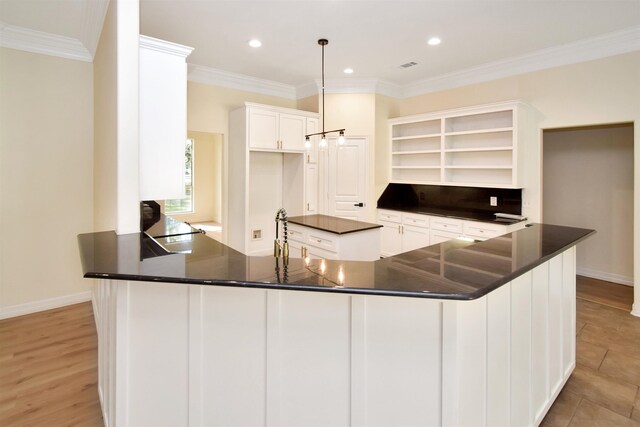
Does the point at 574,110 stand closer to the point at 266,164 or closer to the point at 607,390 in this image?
the point at 607,390

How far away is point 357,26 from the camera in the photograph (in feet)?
11.7

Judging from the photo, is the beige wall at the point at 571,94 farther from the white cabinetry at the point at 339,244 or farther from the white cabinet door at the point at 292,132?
the white cabinet door at the point at 292,132

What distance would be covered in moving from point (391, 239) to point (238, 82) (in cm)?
343

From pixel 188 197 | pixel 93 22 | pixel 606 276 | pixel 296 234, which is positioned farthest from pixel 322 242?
pixel 188 197

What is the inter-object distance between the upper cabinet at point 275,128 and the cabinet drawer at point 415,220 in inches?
76.2

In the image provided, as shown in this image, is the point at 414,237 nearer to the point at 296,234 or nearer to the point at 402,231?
the point at 402,231

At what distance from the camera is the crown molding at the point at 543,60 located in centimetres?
371

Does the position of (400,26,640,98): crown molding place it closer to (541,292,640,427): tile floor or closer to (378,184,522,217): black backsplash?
(378,184,522,217): black backsplash

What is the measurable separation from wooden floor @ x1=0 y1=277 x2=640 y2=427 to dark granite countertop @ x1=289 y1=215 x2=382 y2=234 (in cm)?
213

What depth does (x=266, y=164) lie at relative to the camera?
563cm

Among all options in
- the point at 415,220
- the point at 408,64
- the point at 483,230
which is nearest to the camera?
the point at 483,230

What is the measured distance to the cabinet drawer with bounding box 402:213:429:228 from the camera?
199 inches

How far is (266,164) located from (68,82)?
8.93 feet

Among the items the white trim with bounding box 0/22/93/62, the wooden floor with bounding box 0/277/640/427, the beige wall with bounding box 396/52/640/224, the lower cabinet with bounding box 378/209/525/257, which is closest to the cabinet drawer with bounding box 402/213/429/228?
the lower cabinet with bounding box 378/209/525/257
